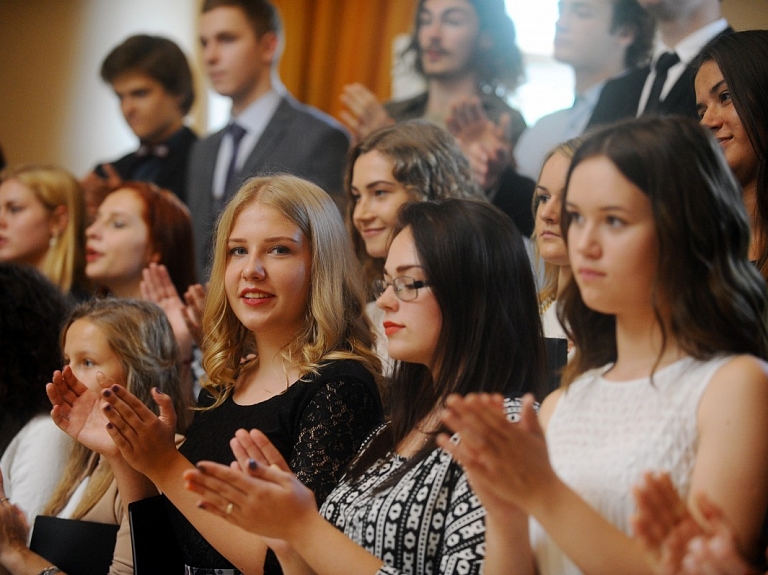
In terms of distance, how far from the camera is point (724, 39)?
6.40 feet

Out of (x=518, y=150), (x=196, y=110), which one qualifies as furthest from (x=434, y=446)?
(x=196, y=110)

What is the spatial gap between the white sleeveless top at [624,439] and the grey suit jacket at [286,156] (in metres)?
2.08

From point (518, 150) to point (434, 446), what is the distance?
170cm

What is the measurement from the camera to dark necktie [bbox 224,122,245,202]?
3.63 meters

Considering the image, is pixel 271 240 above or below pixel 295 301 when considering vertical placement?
above

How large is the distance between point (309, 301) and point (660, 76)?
3.64ft

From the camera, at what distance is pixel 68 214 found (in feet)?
11.3

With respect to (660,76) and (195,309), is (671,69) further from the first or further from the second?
(195,309)

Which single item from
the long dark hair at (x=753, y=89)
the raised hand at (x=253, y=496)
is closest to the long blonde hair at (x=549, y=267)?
the long dark hair at (x=753, y=89)

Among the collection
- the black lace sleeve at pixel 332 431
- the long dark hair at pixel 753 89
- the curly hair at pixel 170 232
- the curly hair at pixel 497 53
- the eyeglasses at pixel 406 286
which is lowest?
the black lace sleeve at pixel 332 431

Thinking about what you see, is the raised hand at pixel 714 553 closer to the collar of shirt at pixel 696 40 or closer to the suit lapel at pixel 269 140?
the collar of shirt at pixel 696 40

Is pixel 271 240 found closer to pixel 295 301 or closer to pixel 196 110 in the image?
pixel 295 301

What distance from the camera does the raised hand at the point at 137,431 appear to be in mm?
1764

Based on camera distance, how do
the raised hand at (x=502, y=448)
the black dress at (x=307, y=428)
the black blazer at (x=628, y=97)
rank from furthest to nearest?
1. the black blazer at (x=628, y=97)
2. the black dress at (x=307, y=428)
3. the raised hand at (x=502, y=448)
